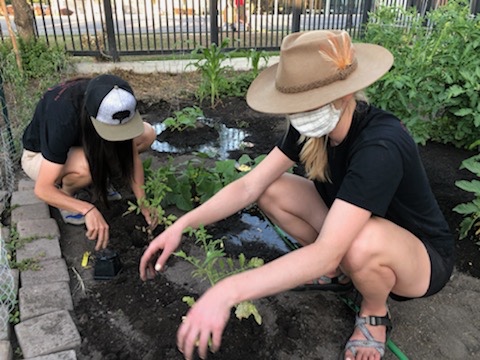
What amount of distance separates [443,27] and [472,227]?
191 cm

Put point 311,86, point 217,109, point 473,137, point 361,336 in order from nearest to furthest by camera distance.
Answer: point 311,86, point 361,336, point 473,137, point 217,109

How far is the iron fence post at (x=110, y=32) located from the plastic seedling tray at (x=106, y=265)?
506 cm

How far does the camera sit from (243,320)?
2.06m

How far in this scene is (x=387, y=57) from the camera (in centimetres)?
153

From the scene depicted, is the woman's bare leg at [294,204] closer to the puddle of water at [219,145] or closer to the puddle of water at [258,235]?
the puddle of water at [258,235]

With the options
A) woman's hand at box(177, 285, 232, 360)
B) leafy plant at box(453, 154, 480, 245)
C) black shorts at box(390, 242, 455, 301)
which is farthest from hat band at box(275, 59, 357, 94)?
leafy plant at box(453, 154, 480, 245)

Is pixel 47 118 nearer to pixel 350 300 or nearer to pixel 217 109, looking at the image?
pixel 350 300

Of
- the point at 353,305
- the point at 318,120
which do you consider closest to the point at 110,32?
the point at 353,305

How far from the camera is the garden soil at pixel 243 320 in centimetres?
194

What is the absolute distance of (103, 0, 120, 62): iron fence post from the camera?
6.59 metres

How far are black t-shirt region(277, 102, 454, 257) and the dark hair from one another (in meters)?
0.94

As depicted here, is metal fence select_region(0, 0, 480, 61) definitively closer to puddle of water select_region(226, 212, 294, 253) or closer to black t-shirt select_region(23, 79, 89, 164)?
black t-shirt select_region(23, 79, 89, 164)

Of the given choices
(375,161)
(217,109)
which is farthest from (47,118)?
(217,109)

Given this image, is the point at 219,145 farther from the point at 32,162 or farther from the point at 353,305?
the point at 353,305
